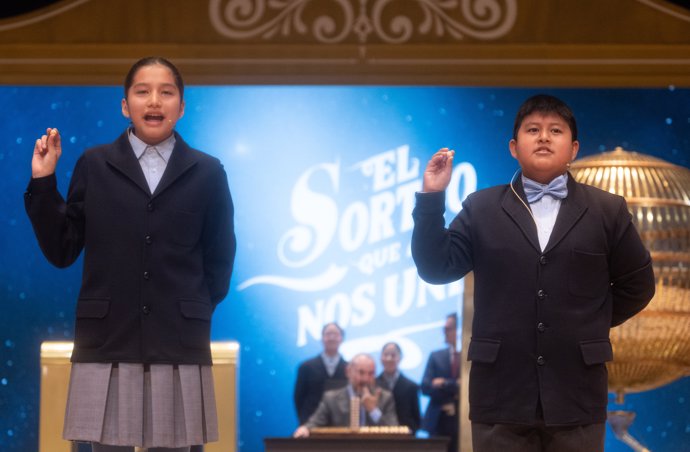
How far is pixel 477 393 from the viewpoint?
271cm

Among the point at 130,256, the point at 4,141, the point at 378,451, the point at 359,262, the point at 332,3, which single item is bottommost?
the point at 378,451

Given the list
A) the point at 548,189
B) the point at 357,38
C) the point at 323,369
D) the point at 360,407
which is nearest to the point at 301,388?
the point at 323,369

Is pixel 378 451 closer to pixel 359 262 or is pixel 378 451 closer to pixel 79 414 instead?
pixel 79 414

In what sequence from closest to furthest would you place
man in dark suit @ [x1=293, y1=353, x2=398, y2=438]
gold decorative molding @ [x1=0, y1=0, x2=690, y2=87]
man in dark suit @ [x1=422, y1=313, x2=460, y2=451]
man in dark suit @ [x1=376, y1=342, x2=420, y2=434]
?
man in dark suit @ [x1=293, y1=353, x2=398, y2=438], man in dark suit @ [x1=376, y1=342, x2=420, y2=434], man in dark suit @ [x1=422, y1=313, x2=460, y2=451], gold decorative molding @ [x1=0, y1=0, x2=690, y2=87]

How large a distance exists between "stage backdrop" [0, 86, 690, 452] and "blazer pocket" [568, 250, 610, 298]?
4989 millimetres

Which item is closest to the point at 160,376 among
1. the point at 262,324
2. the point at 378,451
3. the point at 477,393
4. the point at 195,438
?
the point at 195,438

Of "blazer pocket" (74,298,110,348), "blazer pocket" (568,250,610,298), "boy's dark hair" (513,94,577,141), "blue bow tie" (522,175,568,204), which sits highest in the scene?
"boy's dark hair" (513,94,577,141)

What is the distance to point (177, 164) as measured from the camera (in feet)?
9.54

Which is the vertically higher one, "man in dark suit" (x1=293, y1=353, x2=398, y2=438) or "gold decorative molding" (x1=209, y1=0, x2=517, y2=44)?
"gold decorative molding" (x1=209, y1=0, x2=517, y2=44)

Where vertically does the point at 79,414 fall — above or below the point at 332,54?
below

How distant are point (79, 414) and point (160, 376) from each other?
21cm

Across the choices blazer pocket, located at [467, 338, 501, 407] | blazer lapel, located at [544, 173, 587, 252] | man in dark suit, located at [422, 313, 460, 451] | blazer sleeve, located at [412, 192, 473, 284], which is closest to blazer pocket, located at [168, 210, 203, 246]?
blazer sleeve, located at [412, 192, 473, 284]

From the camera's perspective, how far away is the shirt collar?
2.94 m

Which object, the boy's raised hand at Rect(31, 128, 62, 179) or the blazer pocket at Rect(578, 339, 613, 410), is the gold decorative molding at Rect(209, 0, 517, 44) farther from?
the blazer pocket at Rect(578, 339, 613, 410)
